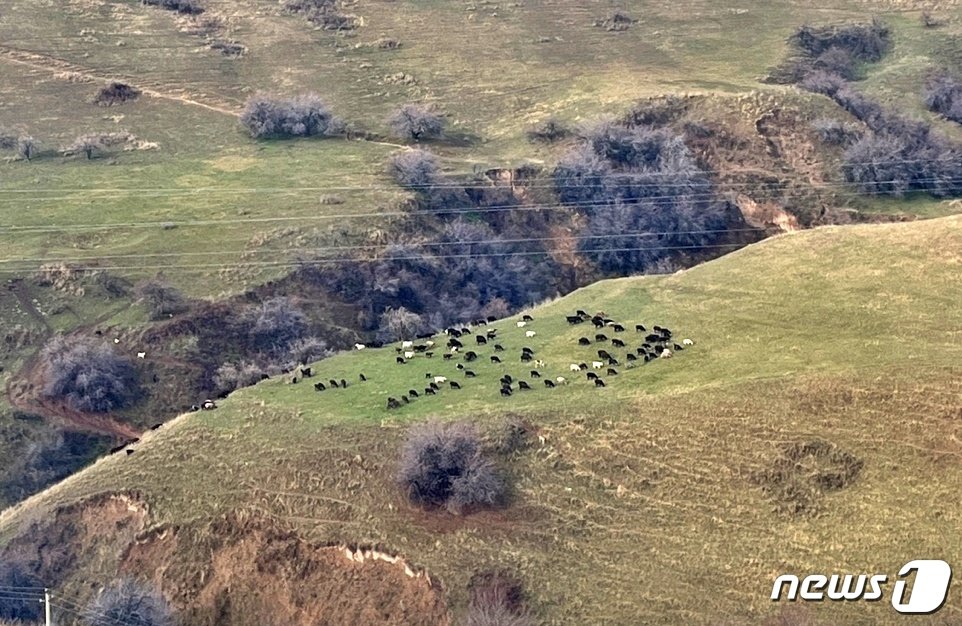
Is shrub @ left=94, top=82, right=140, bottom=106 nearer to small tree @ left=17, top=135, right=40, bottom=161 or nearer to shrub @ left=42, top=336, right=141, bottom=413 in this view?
small tree @ left=17, top=135, right=40, bottom=161

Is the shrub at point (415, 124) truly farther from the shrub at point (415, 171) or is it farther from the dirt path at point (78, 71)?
the dirt path at point (78, 71)

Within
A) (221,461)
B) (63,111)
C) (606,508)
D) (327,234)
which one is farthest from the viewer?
(63,111)

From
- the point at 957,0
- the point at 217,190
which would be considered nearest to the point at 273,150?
the point at 217,190

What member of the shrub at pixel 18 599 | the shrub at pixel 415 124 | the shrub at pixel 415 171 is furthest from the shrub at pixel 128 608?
the shrub at pixel 415 124

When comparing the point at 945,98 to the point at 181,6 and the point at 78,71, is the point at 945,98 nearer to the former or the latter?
the point at 181,6

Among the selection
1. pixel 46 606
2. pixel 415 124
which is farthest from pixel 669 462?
pixel 415 124

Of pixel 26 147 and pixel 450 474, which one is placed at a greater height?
pixel 450 474

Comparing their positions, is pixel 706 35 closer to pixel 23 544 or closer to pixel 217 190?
pixel 217 190
